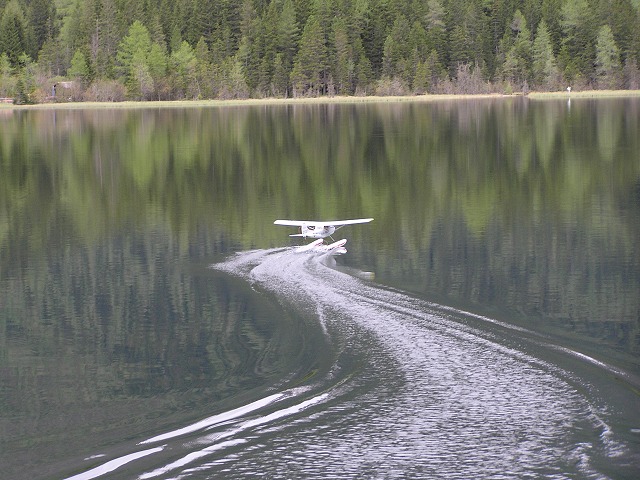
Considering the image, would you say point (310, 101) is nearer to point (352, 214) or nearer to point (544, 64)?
point (544, 64)

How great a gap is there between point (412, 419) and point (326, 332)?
231 inches

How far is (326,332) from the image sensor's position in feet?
82.5

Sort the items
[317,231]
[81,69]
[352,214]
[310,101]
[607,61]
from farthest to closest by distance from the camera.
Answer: [607,61], [81,69], [310,101], [352,214], [317,231]

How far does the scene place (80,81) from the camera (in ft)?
630

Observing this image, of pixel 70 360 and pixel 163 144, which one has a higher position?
pixel 163 144

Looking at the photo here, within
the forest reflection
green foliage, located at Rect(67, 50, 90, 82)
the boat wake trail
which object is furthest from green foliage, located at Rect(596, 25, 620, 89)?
the boat wake trail

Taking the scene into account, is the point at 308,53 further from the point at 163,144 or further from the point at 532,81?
the point at 163,144

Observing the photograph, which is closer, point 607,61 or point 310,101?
point 310,101

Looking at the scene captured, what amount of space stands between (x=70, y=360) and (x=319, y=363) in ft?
20.4

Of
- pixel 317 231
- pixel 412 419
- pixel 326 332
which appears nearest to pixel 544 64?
pixel 317 231

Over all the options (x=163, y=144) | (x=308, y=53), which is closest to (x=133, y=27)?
(x=308, y=53)

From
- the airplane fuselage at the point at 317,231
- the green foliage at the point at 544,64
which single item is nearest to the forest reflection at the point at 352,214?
the airplane fuselage at the point at 317,231

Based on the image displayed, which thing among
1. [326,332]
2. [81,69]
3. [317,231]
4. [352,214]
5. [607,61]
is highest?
[81,69]

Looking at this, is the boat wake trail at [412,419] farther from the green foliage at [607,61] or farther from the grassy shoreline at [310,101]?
the green foliage at [607,61]
